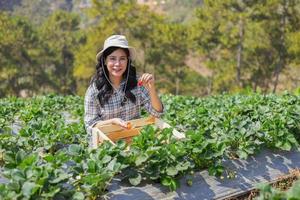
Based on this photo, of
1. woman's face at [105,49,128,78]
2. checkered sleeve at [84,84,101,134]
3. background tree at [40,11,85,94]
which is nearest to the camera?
woman's face at [105,49,128,78]

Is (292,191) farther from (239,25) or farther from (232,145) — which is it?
(239,25)

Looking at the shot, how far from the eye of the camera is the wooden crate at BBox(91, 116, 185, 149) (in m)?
3.84

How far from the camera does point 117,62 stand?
395cm

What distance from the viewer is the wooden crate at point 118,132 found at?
384 cm

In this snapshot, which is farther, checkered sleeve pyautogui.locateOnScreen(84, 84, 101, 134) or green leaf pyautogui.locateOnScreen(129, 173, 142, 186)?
checkered sleeve pyautogui.locateOnScreen(84, 84, 101, 134)

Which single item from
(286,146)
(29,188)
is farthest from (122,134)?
(286,146)

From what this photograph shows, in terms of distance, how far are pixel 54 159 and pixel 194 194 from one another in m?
1.19

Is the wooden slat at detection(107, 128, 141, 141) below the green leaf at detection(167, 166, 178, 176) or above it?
above

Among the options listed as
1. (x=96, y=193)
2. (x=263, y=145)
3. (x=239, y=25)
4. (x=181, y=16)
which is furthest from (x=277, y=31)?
(x=181, y=16)

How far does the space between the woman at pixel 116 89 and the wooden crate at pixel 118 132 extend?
7 cm

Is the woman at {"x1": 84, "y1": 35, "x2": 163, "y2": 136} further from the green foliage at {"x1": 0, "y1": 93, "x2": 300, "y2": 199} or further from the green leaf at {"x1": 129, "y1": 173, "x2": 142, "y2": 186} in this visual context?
the green leaf at {"x1": 129, "y1": 173, "x2": 142, "y2": 186}

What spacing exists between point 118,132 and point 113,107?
0.94 ft

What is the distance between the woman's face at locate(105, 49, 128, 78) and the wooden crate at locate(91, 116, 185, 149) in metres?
0.51

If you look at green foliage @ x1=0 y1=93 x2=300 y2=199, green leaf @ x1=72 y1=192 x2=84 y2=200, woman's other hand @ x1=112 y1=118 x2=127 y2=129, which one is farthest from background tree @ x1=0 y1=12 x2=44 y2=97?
green leaf @ x1=72 y1=192 x2=84 y2=200
